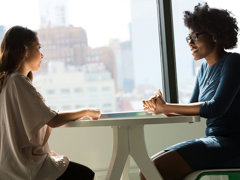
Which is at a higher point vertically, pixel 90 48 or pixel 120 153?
pixel 90 48

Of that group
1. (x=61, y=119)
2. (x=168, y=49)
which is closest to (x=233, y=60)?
(x=61, y=119)

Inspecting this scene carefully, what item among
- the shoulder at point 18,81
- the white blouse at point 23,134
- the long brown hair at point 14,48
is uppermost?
the long brown hair at point 14,48

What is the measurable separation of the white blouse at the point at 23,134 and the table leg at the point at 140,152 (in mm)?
337

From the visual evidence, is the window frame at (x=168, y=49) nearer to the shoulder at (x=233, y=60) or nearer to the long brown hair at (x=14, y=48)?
the shoulder at (x=233, y=60)

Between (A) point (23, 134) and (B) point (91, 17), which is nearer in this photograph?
(A) point (23, 134)

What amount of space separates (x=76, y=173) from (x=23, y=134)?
304mm

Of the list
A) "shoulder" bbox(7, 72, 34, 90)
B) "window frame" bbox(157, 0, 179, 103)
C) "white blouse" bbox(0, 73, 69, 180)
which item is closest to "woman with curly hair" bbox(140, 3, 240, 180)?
"white blouse" bbox(0, 73, 69, 180)

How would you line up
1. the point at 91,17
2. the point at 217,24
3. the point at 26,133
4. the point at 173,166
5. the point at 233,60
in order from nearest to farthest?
the point at 26,133, the point at 173,166, the point at 233,60, the point at 217,24, the point at 91,17

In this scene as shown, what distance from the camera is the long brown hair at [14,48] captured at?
1.83 metres

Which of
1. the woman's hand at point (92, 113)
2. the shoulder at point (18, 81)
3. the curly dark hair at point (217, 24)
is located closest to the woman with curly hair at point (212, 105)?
the curly dark hair at point (217, 24)

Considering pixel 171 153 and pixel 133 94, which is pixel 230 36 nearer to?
pixel 171 153

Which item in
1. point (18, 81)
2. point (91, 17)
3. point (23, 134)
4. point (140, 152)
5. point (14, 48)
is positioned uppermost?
point (91, 17)

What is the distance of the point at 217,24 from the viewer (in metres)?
2.08

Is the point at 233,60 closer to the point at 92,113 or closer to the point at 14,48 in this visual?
the point at 92,113
